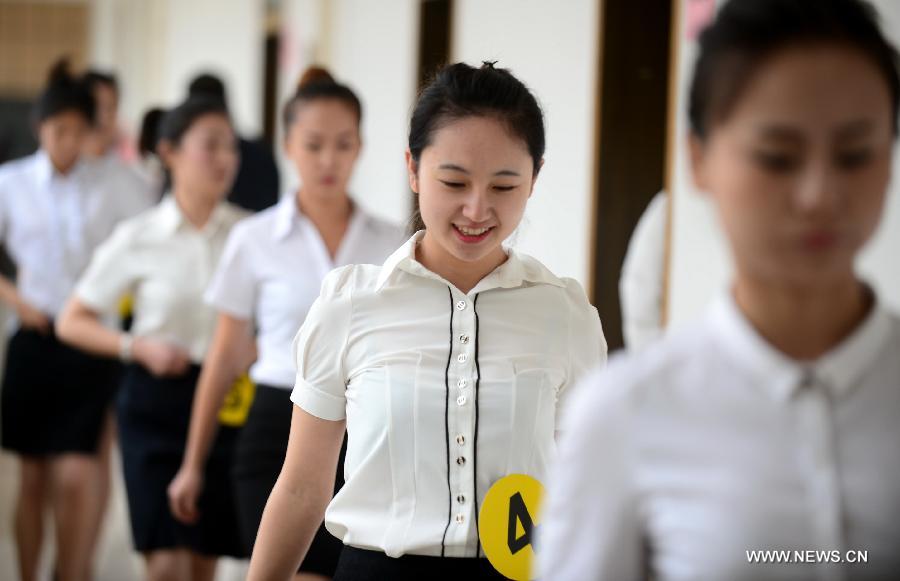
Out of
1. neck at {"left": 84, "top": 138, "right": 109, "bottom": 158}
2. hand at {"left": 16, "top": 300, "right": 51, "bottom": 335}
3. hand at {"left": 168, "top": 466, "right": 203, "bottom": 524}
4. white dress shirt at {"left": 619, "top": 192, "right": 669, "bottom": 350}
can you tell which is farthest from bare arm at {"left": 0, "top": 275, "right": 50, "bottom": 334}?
white dress shirt at {"left": 619, "top": 192, "right": 669, "bottom": 350}

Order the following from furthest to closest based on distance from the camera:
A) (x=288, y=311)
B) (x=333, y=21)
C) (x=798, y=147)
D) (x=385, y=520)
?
1. (x=333, y=21)
2. (x=288, y=311)
3. (x=385, y=520)
4. (x=798, y=147)

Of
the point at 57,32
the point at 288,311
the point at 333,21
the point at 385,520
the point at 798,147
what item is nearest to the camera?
the point at 798,147

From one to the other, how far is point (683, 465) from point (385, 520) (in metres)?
0.71

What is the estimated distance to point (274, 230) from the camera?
3.07 m

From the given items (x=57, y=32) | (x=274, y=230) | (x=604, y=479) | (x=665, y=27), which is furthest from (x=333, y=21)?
(x=57, y=32)

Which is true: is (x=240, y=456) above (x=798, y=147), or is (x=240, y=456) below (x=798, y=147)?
below

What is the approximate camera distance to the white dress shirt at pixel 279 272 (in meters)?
2.95

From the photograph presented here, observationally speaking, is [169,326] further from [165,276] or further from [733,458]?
[733,458]

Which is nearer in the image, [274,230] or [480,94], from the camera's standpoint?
[480,94]

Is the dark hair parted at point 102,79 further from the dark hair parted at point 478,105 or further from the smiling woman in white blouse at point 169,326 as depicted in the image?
the dark hair parted at point 478,105

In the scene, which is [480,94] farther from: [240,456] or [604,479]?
[240,456]

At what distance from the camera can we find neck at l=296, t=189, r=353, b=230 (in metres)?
3.08

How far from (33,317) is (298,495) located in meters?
3.21

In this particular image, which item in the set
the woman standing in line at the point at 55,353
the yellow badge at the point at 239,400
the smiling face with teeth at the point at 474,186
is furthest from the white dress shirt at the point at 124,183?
the smiling face with teeth at the point at 474,186
